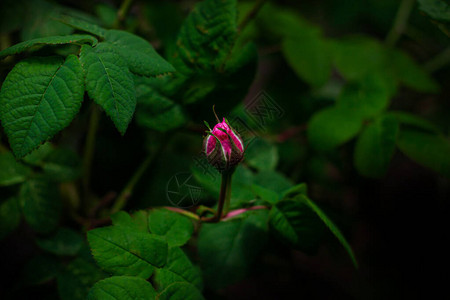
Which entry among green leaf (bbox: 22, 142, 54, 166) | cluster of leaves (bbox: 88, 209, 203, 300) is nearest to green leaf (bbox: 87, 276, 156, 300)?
cluster of leaves (bbox: 88, 209, 203, 300)

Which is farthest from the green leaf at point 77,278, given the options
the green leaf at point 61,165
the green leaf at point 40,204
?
the green leaf at point 61,165

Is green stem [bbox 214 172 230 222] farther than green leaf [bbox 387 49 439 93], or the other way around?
green leaf [bbox 387 49 439 93]

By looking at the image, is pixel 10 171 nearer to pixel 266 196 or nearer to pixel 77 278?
pixel 77 278

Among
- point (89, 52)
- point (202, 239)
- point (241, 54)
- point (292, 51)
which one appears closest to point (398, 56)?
point (292, 51)

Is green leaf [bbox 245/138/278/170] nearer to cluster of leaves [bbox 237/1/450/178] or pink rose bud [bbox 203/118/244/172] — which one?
cluster of leaves [bbox 237/1/450/178]

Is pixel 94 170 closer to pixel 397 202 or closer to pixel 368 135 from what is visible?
pixel 368 135
